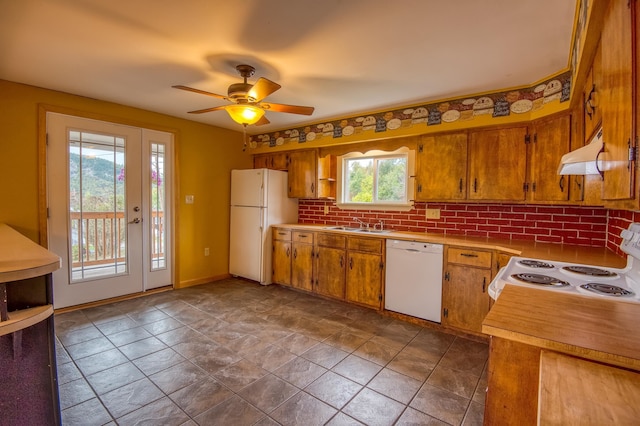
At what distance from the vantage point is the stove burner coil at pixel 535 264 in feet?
5.99

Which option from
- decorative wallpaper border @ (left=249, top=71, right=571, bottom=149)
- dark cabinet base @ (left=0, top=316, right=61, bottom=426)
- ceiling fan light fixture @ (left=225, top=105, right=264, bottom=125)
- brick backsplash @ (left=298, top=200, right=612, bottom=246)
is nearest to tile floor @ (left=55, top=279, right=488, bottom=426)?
dark cabinet base @ (left=0, top=316, right=61, bottom=426)

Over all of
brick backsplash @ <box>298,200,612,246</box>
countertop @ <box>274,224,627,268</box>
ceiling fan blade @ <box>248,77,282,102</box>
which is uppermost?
ceiling fan blade @ <box>248,77,282,102</box>

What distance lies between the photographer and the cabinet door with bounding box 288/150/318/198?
426cm

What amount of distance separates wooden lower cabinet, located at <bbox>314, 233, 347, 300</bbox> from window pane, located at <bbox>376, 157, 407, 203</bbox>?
0.82 m

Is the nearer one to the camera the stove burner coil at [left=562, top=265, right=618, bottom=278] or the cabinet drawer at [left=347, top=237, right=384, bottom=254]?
the stove burner coil at [left=562, top=265, right=618, bottom=278]

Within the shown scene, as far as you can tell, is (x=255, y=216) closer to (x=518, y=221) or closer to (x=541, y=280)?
(x=518, y=221)

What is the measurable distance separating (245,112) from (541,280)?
230cm

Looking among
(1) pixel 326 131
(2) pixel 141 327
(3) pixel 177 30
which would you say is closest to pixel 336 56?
(3) pixel 177 30

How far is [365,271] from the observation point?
343 cm

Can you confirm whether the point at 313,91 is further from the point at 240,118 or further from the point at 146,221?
the point at 146,221

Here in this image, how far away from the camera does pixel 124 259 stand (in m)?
3.64

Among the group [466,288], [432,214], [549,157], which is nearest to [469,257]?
[466,288]

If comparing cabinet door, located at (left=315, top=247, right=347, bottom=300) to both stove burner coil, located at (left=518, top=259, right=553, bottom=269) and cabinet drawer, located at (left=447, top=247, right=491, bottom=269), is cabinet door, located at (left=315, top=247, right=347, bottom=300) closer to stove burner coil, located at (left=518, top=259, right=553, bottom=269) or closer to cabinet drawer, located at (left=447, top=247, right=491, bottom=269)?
cabinet drawer, located at (left=447, top=247, right=491, bottom=269)

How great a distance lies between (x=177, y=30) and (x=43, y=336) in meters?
1.84
